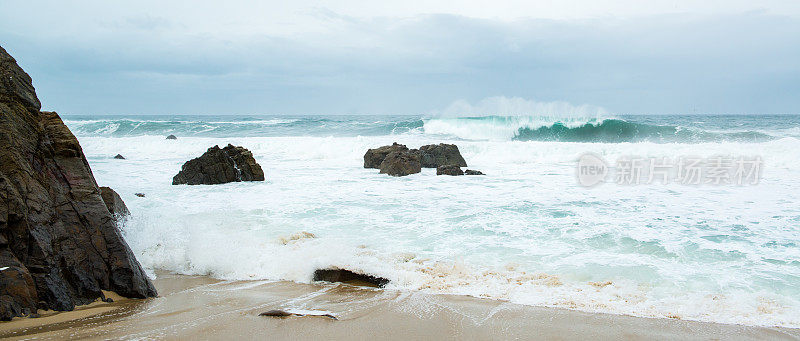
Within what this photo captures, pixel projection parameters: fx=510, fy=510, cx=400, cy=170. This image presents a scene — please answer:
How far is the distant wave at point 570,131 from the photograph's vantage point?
26.8 metres

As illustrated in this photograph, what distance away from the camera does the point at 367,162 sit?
15.7m

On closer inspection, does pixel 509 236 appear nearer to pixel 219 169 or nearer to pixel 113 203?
pixel 113 203

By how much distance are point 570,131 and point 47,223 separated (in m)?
29.2

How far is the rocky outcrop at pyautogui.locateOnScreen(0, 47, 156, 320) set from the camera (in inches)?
134

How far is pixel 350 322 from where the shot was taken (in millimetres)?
3594

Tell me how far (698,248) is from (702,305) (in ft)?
6.85

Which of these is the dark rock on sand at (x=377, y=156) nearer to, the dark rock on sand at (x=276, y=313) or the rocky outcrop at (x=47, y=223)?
the rocky outcrop at (x=47, y=223)

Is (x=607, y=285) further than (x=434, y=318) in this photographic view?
Yes

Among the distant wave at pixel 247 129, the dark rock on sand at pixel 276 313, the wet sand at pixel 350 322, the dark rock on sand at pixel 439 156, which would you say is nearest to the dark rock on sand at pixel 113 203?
the wet sand at pixel 350 322

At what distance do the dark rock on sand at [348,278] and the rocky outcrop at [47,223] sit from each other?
4.92 ft

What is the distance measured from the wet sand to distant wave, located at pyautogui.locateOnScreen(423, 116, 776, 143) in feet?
83.3

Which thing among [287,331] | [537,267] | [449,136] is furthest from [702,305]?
[449,136]

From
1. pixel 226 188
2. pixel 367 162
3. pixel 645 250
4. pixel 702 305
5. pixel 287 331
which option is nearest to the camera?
pixel 287 331

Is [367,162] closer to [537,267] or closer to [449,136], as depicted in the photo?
[537,267]
